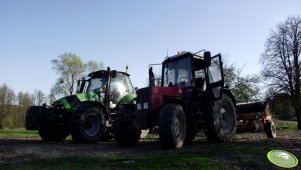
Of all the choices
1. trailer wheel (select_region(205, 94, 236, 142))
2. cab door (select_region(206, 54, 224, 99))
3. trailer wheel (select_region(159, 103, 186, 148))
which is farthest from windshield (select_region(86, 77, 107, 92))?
trailer wheel (select_region(159, 103, 186, 148))

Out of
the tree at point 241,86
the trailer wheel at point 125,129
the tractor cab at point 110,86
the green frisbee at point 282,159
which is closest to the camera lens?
the green frisbee at point 282,159

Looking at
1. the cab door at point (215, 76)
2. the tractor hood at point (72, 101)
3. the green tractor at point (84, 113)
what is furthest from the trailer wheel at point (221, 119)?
the tractor hood at point (72, 101)

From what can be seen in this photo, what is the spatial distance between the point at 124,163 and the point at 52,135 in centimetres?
812

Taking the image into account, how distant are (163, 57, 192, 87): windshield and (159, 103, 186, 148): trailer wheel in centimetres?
183

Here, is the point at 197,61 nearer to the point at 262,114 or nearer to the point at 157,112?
the point at 157,112

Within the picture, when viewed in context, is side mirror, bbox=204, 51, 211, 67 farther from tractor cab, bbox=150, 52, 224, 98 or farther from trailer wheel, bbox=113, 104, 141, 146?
trailer wheel, bbox=113, 104, 141, 146

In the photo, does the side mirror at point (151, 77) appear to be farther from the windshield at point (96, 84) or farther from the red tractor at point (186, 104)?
the windshield at point (96, 84)

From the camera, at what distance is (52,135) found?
14742 millimetres

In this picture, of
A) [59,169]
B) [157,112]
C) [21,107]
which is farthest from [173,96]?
[21,107]

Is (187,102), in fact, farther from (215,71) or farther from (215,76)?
(215,71)

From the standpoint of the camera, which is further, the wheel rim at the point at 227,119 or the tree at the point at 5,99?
the tree at the point at 5,99

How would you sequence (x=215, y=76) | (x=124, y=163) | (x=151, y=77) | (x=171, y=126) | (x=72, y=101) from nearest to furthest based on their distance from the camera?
(x=124, y=163) → (x=171, y=126) → (x=151, y=77) → (x=215, y=76) → (x=72, y=101)

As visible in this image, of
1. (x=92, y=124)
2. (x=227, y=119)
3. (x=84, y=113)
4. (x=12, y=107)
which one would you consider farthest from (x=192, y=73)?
(x=12, y=107)

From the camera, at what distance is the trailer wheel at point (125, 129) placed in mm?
11117
